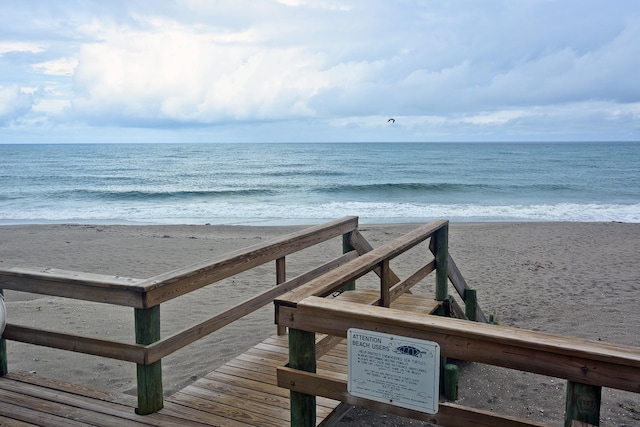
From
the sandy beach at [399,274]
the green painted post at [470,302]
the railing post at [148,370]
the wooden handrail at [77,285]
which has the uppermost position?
the wooden handrail at [77,285]

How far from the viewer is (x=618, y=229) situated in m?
16.9

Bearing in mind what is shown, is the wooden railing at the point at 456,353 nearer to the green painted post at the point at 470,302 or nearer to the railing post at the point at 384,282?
the railing post at the point at 384,282

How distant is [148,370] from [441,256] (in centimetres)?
312

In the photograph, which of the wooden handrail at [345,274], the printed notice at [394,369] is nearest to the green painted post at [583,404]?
the printed notice at [394,369]

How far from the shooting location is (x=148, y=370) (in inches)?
129

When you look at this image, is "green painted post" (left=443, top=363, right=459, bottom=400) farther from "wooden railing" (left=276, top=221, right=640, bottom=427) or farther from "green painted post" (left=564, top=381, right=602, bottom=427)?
"green painted post" (left=564, top=381, right=602, bottom=427)

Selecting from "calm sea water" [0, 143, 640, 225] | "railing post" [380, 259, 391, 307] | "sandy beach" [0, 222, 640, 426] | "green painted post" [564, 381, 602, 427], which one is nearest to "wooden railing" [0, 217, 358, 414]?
"sandy beach" [0, 222, 640, 426]

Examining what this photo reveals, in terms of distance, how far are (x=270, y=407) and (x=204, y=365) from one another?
226 cm

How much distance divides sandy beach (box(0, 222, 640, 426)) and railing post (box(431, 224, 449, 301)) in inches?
35.9

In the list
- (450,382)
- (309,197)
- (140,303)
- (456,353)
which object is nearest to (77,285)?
(140,303)

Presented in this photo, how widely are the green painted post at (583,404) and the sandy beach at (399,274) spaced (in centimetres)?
246

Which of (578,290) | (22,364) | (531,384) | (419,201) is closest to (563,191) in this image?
(419,201)

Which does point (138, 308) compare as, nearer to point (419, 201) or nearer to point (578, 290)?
point (578, 290)

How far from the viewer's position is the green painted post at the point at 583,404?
6.69 feet
